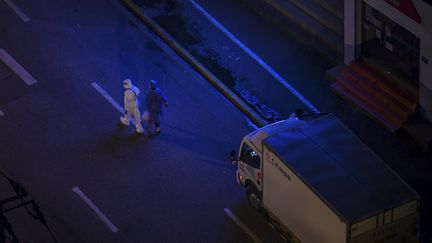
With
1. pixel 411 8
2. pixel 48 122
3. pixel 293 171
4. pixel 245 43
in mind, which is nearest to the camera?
pixel 293 171

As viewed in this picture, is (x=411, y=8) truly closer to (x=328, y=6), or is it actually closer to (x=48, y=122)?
(x=328, y=6)

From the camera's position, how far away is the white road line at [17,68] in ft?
103

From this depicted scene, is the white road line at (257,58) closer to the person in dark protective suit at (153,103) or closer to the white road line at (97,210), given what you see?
the person in dark protective suit at (153,103)

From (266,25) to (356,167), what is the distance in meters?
10.3

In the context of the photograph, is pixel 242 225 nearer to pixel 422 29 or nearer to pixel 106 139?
pixel 106 139

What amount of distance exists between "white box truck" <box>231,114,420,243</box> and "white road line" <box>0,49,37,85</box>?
8668mm

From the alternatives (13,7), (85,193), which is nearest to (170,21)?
(13,7)

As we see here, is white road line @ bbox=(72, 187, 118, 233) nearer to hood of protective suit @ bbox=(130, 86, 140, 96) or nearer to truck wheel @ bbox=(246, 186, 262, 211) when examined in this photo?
hood of protective suit @ bbox=(130, 86, 140, 96)

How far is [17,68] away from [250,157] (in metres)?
9.34

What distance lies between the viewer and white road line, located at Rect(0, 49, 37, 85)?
103 ft

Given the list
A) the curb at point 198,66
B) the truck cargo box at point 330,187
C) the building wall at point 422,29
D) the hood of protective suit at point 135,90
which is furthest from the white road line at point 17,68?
the building wall at point 422,29

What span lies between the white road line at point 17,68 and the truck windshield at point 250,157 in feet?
26.8

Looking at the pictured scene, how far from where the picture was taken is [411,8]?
27.1 m

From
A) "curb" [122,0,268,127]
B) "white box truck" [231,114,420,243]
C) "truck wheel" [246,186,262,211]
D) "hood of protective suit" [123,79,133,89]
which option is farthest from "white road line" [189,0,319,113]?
"hood of protective suit" [123,79,133,89]
